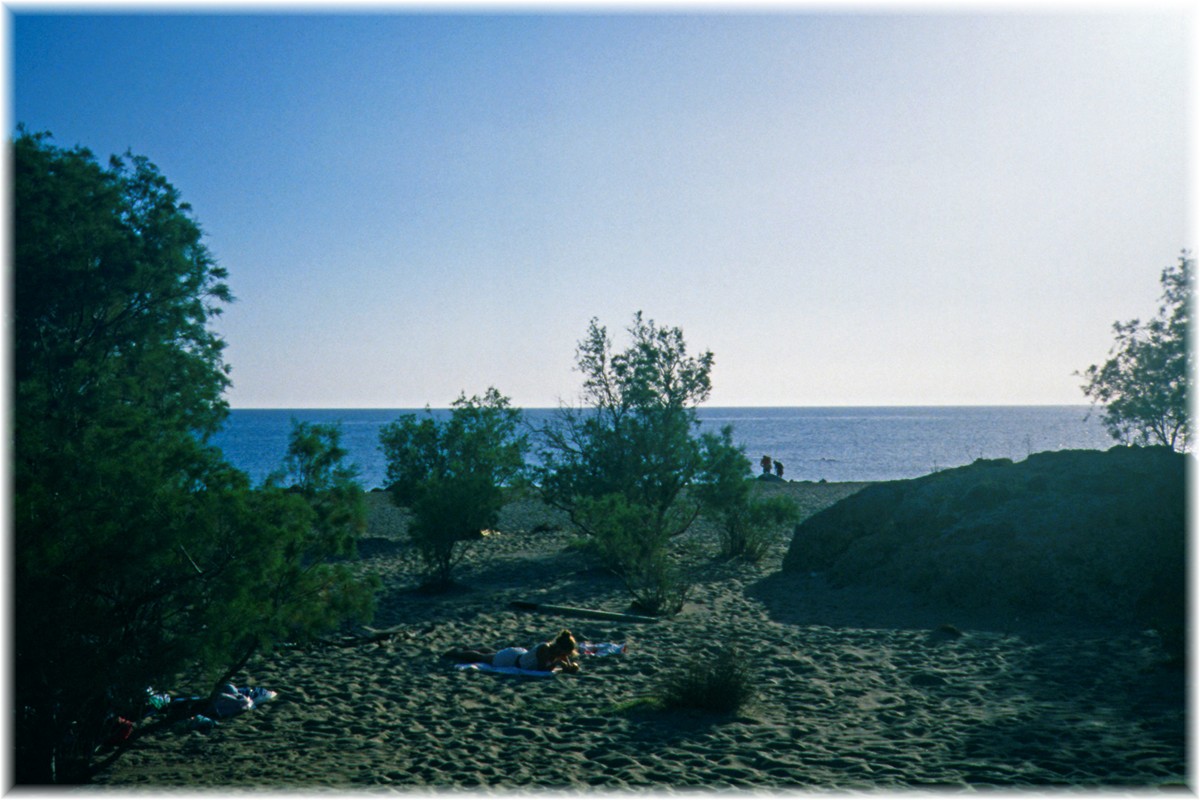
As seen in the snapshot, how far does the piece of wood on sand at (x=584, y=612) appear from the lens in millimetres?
11656

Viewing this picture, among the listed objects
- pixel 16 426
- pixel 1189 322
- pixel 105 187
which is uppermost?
pixel 105 187

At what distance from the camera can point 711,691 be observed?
288 inches

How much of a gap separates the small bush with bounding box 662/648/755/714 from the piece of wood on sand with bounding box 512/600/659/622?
13.6 ft

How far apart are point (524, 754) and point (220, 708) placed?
9.99 feet

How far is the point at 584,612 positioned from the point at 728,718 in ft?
16.1

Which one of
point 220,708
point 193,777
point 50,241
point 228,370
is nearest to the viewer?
point 193,777

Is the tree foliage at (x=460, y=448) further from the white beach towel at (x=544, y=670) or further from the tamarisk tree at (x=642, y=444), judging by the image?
the white beach towel at (x=544, y=670)

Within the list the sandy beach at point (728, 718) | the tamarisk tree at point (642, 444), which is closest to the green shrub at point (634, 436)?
the tamarisk tree at point (642, 444)

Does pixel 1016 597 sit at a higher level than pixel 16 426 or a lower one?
lower

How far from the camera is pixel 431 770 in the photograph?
604 cm

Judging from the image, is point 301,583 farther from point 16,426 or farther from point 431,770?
point 16,426

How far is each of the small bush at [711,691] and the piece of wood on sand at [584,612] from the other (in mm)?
4160

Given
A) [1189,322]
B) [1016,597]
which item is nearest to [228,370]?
[1016,597]

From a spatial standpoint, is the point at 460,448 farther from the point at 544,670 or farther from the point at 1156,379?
the point at 1156,379
